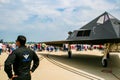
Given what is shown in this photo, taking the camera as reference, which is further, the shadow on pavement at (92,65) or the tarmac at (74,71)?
the shadow on pavement at (92,65)

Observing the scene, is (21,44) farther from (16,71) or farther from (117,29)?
(117,29)

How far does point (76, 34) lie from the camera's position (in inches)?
746

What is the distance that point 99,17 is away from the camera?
1642cm

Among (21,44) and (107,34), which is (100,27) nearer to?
(107,34)

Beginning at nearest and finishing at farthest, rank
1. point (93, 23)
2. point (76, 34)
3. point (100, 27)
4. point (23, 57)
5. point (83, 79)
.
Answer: point (23, 57), point (83, 79), point (100, 27), point (93, 23), point (76, 34)

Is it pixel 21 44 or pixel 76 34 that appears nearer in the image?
pixel 21 44

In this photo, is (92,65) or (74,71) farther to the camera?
(92,65)

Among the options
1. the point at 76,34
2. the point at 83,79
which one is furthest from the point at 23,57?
the point at 76,34

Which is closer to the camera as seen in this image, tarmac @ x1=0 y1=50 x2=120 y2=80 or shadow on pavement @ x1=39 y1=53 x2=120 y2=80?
tarmac @ x1=0 y1=50 x2=120 y2=80

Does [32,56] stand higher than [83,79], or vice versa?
[32,56]

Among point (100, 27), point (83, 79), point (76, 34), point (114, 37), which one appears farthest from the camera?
point (76, 34)

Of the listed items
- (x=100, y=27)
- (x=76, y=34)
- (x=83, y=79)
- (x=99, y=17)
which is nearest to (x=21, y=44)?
(x=83, y=79)

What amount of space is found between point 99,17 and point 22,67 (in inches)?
446

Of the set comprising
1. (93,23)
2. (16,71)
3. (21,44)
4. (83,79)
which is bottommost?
(83,79)
